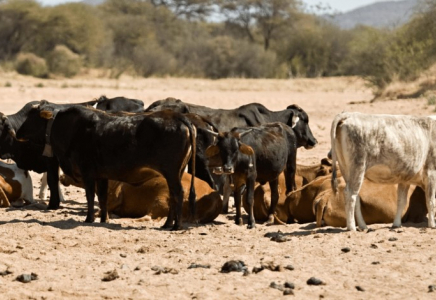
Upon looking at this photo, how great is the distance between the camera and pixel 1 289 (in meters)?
8.32

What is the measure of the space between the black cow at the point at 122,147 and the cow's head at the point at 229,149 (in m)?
0.38

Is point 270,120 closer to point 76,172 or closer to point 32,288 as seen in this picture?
point 76,172

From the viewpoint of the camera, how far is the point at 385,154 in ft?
35.6

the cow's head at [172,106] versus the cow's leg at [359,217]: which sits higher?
the cow's head at [172,106]

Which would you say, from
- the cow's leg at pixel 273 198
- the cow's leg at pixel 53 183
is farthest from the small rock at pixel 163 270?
the cow's leg at pixel 53 183

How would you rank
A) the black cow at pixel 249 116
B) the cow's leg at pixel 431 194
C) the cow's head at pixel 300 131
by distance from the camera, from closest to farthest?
the cow's leg at pixel 431 194 → the black cow at pixel 249 116 → the cow's head at pixel 300 131

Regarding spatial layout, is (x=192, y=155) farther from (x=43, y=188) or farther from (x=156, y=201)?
(x=43, y=188)

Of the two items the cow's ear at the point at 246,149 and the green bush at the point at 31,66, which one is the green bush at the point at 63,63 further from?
the cow's ear at the point at 246,149

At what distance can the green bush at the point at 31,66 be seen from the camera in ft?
152

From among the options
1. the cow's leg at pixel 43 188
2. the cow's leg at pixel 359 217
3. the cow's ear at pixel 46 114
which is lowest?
the cow's leg at pixel 43 188

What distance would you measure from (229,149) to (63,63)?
1472 inches

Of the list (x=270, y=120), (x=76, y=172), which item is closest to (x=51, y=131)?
(x=76, y=172)

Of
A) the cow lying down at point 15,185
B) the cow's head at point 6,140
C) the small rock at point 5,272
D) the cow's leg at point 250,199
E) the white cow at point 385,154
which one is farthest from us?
the cow's head at point 6,140

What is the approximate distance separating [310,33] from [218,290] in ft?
184
